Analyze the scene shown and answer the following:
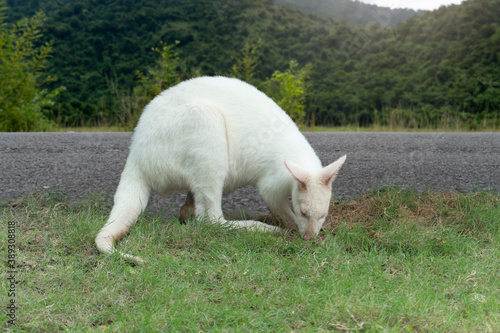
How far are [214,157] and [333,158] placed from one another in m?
1.99

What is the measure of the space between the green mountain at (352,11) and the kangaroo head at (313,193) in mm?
23865

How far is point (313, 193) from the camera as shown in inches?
117

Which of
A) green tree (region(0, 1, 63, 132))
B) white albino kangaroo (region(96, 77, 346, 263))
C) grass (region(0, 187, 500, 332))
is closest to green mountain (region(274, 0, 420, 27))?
green tree (region(0, 1, 63, 132))

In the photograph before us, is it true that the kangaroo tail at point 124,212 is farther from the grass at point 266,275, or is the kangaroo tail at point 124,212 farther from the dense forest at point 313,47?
the dense forest at point 313,47

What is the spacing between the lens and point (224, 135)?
3426 mm

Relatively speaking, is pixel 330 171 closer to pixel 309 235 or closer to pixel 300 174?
pixel 300 174

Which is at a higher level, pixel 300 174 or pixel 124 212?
pixel 300 174

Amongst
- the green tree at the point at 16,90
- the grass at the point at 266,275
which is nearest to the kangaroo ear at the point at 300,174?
the grass at the point at 266,275

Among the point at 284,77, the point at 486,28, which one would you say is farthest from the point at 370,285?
the point at 486,28

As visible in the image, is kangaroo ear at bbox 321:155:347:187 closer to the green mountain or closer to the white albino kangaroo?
A: the white albino kangaroo

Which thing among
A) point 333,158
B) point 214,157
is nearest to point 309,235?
point 214,157

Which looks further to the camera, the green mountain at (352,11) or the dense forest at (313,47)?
the green mountain at (352,11)

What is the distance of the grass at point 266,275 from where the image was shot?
2.06 meters

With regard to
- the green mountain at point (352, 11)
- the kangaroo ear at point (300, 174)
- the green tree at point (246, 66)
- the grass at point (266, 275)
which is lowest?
the grass at point (266, 275)
